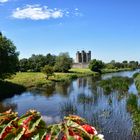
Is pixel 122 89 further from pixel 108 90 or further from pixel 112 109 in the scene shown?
pixel 112 109

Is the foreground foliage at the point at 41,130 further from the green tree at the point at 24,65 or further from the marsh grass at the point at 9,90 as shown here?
the green tree at the point at 24,65

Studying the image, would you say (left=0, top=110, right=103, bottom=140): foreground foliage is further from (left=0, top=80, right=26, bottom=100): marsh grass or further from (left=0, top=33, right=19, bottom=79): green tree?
(left=0, top=33, right=19, bottom=79): green tree

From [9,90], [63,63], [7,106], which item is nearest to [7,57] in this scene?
[9,90]

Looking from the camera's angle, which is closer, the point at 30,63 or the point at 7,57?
the point at 7,57

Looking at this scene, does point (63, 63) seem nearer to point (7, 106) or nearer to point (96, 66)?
point (96, 66)

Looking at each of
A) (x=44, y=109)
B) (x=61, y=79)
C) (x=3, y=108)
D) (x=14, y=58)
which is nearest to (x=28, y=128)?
(x=44, y=109)

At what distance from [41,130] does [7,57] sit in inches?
1807

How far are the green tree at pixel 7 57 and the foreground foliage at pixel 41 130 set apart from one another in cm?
4425

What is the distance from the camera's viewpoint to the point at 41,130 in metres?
2.24

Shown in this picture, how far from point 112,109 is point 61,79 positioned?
47815 mm

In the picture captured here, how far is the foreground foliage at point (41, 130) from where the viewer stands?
7.01 ft

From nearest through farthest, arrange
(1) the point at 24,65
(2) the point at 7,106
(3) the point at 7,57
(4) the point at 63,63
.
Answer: (2) the point at 7,106, (3) the point at 7,57, (1) the point at 24,65, (4) the point at 63,63

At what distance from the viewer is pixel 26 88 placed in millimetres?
56625

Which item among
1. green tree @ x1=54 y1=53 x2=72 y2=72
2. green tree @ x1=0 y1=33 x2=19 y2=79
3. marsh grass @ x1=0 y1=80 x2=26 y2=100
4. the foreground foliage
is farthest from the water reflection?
green tree @ x1=54 y1=53 x2=72 y2=72
